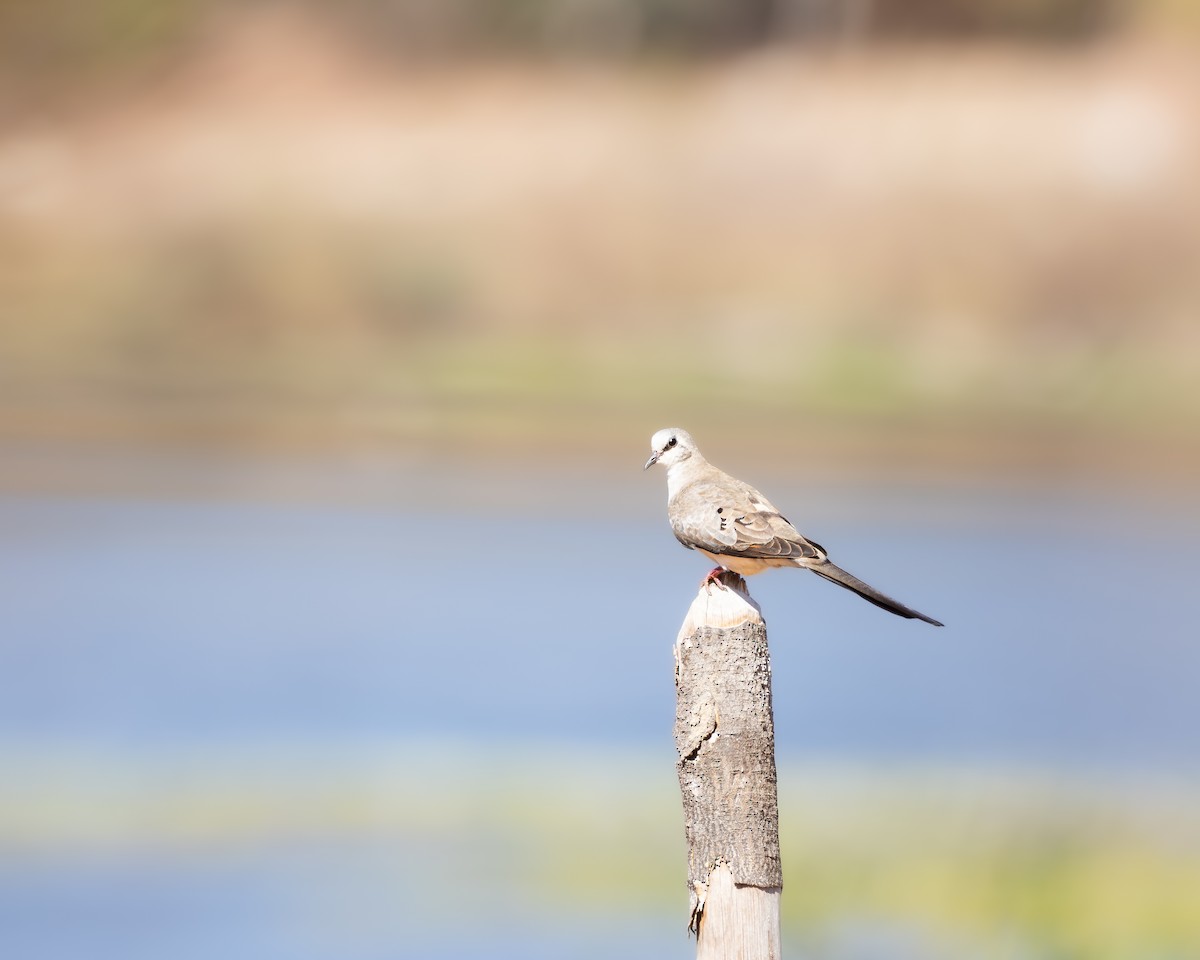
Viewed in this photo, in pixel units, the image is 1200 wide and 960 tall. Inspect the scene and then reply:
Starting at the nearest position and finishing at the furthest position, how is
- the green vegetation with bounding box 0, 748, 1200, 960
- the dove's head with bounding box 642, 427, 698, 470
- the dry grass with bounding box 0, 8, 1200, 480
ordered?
the dove's head with bounding box 642, 427, 698, 470 → the green vegetation with bounding box 0, 748, 1200, 960 → the dry grass with bounding box 0, 8, 1200, 480

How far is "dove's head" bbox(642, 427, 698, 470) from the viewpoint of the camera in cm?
Result: 282

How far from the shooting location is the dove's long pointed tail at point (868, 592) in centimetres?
227

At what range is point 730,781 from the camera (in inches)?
84.0

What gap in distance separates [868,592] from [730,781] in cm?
41

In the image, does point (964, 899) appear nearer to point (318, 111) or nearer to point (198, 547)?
point (198, 547)

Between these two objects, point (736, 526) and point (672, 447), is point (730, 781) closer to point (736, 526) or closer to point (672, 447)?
point (736, 526)

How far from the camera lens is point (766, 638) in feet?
7.18

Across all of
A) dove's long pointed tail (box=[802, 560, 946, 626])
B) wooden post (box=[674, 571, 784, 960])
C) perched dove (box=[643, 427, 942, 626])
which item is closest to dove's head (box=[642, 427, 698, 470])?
perched dove (box=[643, 427, 942, 626])

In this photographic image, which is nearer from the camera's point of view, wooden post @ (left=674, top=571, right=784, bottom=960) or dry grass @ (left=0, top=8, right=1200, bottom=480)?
wooden post @ (left=674, top=571, right=784, bottom=960)

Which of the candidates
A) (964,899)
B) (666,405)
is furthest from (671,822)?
(666,405)

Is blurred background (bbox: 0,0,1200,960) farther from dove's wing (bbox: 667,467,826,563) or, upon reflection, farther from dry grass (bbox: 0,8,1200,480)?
Answer: dove's wing (bbox: 667,467,826,563)

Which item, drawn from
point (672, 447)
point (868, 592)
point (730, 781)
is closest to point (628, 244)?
point (672, 447)

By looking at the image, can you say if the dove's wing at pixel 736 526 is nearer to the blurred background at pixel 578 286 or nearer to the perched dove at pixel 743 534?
the perched dove at pixel 743 534

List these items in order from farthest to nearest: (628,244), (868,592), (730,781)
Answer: (628,244), (868,592), (730,781)
